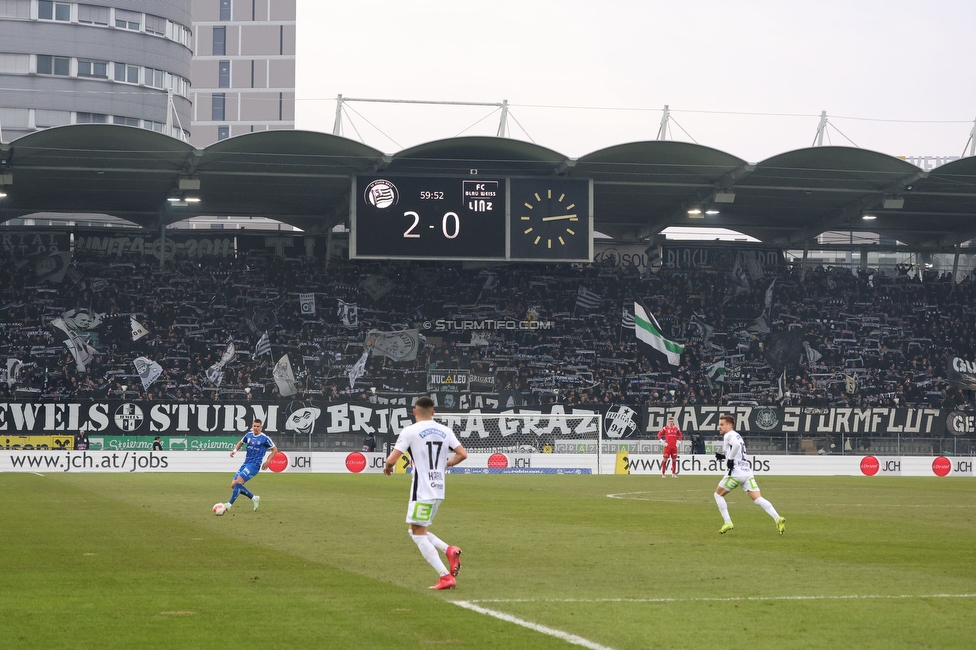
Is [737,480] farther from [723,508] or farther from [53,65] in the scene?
[53,65]

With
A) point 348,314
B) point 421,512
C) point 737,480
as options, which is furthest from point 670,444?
point 421,512

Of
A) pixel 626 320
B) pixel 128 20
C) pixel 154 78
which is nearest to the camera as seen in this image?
pixel 626 320

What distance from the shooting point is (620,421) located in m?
51.3

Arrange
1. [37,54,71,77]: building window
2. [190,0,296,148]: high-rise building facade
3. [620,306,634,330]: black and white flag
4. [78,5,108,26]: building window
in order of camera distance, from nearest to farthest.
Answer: [620,306,634,330]: black and white flag → [37,54,71,77]: building window → [78,5,108,26]: building window → [190,0,296,148]: high-rise building facade

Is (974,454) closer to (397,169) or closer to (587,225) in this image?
(587,225)

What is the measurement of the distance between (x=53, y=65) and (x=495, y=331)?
53.4m

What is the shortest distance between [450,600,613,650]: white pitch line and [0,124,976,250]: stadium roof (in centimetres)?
3618

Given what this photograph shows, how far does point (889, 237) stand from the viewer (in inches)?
2522

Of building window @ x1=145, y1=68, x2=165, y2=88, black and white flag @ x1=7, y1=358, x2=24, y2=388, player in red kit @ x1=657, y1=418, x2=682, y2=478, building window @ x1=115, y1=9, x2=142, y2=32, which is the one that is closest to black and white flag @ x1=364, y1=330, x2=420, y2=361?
black and white flag @ x1=7, y1=358, x2=24, y2=388

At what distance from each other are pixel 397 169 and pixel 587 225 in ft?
28.1

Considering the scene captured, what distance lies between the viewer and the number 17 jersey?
12.4 meters

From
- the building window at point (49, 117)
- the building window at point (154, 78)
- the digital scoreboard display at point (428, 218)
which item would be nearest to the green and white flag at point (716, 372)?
the digital scoreboard display at point (428, 218)

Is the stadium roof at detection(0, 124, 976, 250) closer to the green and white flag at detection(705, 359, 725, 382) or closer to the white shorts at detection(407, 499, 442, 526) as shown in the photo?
the green and white flag at detection(705, 359, 725, 382)

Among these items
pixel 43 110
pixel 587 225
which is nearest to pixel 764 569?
pixel 587 225
